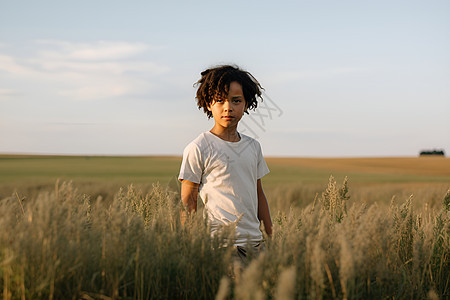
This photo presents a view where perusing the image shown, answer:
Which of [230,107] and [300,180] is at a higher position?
[230,107]

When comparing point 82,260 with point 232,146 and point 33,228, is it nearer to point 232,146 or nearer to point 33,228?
point 33,228

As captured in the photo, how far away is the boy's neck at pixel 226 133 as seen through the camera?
3.44 meters

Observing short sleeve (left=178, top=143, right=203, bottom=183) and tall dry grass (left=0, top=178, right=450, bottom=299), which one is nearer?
tall dry grass (left=0, top=178, right=450, bottom=299)

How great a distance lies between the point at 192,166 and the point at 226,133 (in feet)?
1.45

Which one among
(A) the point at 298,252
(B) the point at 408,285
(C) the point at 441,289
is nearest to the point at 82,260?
(A) the point at 298,252

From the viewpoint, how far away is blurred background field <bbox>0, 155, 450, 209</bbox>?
12836 millimetres

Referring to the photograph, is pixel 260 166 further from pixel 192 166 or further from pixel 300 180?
pixel 300 180

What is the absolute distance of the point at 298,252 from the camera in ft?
7.26

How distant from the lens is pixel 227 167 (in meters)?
3.26

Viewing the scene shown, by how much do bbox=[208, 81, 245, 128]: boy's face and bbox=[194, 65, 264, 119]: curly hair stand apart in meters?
0.04

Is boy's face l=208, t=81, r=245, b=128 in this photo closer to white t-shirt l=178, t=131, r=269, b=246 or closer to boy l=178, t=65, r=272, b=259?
boy l=178, t=65, r=272, b=259

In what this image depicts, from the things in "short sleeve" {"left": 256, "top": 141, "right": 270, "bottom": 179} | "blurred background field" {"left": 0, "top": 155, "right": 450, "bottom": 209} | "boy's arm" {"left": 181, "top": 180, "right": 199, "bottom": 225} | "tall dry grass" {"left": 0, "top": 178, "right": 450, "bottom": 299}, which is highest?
"short sleeve" {"left": 256, "top": 141, "right": 270, "bottom": 179}

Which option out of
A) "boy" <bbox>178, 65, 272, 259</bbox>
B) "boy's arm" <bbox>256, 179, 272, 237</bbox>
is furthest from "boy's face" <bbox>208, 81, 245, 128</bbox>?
"boy's arm" <bbox>256, 179, 272, 237</bbox>

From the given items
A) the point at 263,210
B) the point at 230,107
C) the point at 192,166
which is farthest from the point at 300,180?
the point at 192,166
